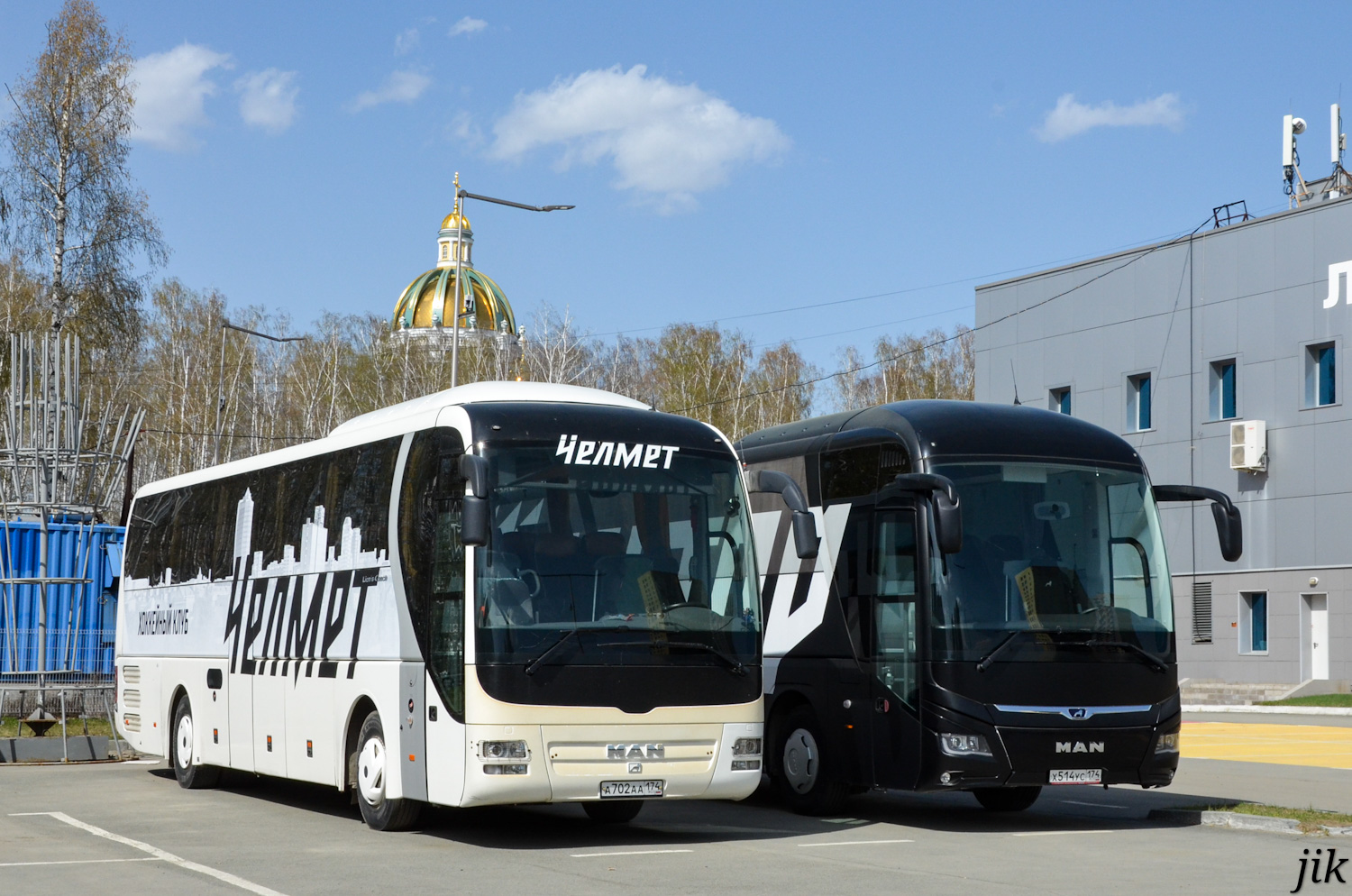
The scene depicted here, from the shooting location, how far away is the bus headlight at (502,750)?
1136 cm

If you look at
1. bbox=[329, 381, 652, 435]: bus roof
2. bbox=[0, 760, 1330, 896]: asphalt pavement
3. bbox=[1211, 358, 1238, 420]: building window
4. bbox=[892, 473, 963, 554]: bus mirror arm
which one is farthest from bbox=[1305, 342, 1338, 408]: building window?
bbox=[329, 381, 652, 435]: bus roof

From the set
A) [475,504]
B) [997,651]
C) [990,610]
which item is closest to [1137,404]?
[990,610]

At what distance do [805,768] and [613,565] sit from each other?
3585mm

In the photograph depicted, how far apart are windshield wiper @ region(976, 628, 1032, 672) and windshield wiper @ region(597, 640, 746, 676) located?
180cm

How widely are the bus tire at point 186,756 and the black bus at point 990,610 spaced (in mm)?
6340

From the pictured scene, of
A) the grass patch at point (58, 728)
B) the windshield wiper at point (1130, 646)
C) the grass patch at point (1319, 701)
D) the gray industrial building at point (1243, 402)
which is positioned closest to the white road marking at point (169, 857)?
the windshield wiper at point (1130, 646)

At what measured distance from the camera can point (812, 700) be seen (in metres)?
14.4

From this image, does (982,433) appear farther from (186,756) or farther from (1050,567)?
(186,756)

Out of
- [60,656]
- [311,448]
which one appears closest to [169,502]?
[311,448]

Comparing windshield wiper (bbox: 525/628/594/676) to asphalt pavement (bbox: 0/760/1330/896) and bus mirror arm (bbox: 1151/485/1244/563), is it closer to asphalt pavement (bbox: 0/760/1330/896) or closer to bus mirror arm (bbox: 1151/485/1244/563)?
asphalt pavement (bbox: 0/760/1330/896)

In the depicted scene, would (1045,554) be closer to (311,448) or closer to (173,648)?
(311,448)

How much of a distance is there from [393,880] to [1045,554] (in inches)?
222

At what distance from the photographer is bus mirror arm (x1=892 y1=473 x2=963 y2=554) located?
12047mm

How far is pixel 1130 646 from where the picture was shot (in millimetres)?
13031
